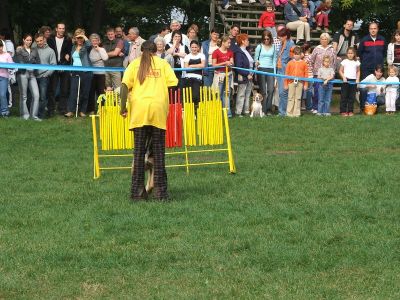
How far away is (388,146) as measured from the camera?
1927cm

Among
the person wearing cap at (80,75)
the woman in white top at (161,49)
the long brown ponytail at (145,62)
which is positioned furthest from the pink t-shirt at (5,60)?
the long brown ponytail at (145,62)

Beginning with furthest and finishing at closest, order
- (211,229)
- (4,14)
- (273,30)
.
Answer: (4,14)
(273,30)
(211,229)

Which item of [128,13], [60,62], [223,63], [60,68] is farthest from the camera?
[128,13]

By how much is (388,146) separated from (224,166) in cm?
385

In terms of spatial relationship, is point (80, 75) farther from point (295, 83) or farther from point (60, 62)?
point (295, 83)

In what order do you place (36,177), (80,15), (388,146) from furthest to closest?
1. (80,15)
2. (388,146)
3. (36,177)

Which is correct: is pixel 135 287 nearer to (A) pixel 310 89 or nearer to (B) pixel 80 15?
(A) pixel 310 89

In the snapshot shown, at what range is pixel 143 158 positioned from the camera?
518 inches

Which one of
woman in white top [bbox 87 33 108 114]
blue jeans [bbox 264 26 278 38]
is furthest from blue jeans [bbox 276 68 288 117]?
woman in white top [bbox 87 33 108 114]

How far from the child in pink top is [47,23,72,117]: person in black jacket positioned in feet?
3.22

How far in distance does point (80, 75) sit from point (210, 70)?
270cm

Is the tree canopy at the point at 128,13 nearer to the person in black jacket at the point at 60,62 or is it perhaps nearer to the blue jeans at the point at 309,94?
the blue jeans at the point at 309,94

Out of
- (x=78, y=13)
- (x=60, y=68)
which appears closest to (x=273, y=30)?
(x=60, y=68)

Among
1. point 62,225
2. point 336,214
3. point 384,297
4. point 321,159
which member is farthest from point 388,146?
point 384,297
